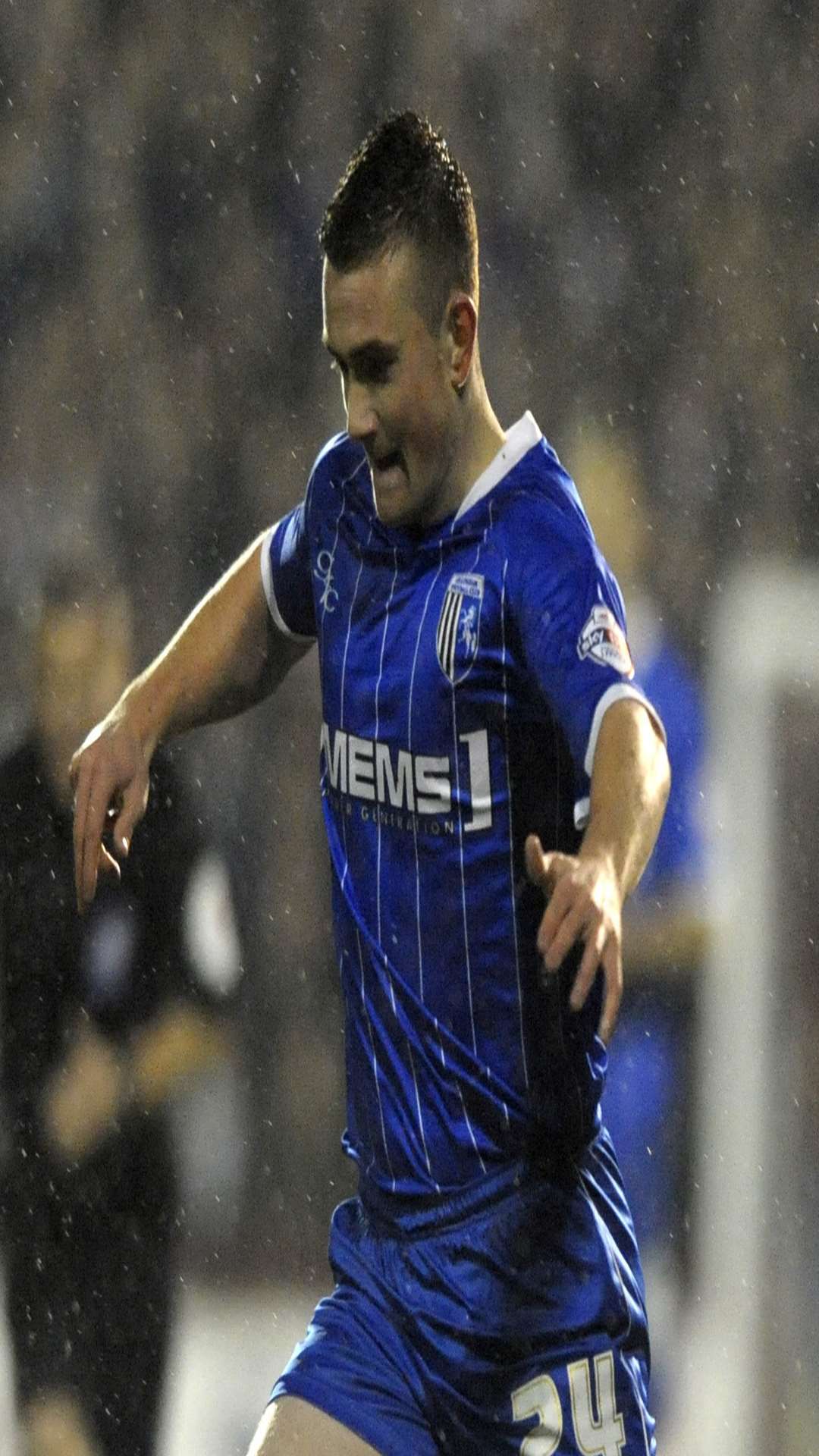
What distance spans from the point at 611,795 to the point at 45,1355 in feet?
5.62

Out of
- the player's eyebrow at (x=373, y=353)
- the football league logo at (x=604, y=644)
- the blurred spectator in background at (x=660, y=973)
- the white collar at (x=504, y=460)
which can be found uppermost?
the player's eyebrow at (x=373, y=353)

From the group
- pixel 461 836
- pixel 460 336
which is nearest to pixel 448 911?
pixel 461 836

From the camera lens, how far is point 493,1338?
150 centimetres

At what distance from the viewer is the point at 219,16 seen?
15.0 ft

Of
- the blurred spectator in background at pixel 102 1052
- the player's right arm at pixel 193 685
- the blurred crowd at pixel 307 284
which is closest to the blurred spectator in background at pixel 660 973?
the blurred crowd at pixel 307 284

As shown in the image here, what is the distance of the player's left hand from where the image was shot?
1140mm

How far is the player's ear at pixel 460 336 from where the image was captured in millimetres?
1507

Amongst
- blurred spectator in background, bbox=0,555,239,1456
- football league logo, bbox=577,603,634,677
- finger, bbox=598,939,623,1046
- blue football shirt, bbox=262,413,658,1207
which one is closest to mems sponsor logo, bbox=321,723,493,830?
→ blue football shirt, bbox=262,413,658,1207

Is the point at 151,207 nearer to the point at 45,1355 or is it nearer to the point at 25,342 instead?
the point at 25,342

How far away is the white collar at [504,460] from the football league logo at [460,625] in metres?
0.06

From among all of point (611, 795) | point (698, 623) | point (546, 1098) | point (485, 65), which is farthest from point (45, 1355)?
point (485, 65)

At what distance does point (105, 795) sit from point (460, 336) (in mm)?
421

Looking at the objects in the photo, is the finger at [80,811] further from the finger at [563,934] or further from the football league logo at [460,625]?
the finger at [563,934]

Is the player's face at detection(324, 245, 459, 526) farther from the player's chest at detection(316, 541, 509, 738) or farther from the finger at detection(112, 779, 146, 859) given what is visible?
the finger at detection(112, 779, 146, 859)
